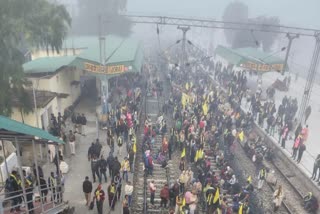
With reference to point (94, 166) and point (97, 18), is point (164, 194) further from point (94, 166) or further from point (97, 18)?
point (97, 18)

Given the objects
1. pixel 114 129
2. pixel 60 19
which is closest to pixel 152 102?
pixel 114 129

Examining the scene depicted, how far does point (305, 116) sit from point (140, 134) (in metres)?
11.6

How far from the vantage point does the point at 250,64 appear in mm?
26281

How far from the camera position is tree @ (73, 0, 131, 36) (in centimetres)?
5731

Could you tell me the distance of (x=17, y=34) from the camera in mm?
13828

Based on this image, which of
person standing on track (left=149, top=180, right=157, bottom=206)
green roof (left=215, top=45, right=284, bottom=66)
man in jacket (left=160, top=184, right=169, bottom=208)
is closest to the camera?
man in jacket (left=160, top=184, right=169, bottom=208)

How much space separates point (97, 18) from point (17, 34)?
44.4 meters

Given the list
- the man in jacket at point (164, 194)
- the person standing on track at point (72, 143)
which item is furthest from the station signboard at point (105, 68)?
the man in jacket at point (164, 194)

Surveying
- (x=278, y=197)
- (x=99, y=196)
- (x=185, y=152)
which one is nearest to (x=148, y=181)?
(x=185, y=152)

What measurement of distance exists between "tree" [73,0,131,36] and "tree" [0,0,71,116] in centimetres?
4191

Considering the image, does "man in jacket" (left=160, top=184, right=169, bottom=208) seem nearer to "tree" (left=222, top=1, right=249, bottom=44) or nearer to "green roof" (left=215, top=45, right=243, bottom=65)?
"green roof" (left=215, top=45, right=243, bottom=65)

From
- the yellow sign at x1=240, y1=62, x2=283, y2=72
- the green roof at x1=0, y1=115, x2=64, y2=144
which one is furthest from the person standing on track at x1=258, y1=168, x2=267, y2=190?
the yellow sign at x1=240, y1=62, x2=283, y2=72

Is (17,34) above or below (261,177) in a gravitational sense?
above

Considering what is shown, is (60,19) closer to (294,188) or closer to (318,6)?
(294,188)
